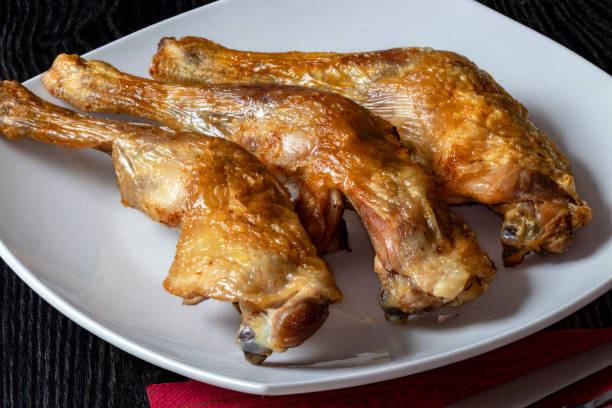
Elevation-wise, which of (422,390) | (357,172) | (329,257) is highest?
(357,172)

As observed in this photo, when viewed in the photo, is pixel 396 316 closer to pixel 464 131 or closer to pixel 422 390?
pixel 422 390

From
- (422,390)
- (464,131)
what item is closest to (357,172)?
(464,131)

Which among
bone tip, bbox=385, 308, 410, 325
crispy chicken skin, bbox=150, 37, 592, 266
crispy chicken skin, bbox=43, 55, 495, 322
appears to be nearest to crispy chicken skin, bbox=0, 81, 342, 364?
crispy chicken skin, bbox=43, 55, 495, 322

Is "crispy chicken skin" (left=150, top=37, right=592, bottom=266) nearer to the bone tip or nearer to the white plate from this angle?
the white plate

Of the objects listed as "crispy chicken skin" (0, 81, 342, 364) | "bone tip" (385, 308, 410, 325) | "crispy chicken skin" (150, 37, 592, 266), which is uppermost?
"crispy chicken skin" (150, 37, 592, 266)

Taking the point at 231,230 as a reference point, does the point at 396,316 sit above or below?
below

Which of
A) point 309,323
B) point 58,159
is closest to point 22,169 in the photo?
point 58,159

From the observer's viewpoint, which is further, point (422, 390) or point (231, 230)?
point (422, 390)
